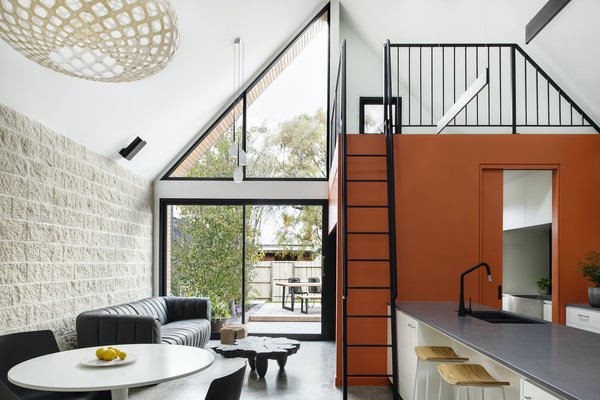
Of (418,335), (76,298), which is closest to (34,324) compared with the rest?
(76,298)

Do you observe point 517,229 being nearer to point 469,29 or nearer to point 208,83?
point 469,29

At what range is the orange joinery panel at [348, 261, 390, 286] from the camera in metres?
5.55

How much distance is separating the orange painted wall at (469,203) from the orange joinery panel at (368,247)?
0.17 metres

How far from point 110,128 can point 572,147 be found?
15.7 ft

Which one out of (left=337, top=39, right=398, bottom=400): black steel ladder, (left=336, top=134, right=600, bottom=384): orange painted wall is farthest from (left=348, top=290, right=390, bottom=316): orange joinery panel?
(left=336, top=134, right=600, bottom=384): orange painted wall

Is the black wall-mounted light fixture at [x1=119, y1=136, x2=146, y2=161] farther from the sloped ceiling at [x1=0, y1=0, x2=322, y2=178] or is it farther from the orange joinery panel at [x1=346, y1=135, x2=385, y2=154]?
the orange joinery panel at [x1=346, y1=135, x2=385, y2=154]

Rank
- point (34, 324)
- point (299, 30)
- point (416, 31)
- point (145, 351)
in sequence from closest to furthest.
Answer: point (145, 351) < point (34, 324) < point (416, 31) < point (299, 30)

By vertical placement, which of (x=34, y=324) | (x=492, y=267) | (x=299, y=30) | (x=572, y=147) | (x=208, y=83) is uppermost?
(x=299, y=30)

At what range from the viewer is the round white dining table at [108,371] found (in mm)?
2707

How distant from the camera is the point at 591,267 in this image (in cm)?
538

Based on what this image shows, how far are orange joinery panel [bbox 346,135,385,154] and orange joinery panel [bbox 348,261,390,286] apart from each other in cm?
110

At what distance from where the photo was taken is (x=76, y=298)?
5746mm

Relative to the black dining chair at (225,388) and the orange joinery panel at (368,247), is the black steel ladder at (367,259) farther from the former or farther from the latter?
the black dining chair at (225,388)

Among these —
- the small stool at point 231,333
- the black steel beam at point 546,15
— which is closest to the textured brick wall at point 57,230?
the small stool at point 231,333
